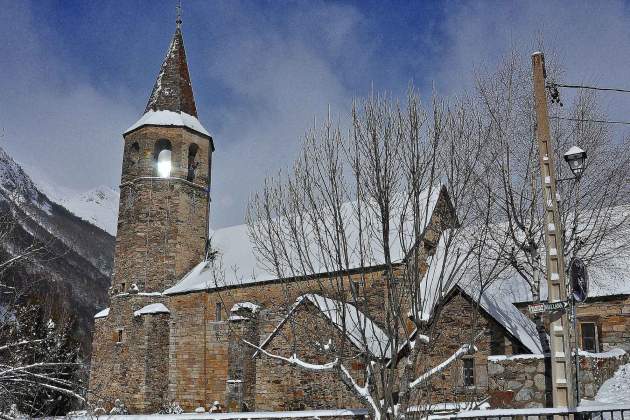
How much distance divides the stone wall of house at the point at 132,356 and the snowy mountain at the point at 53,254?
384 centimetres

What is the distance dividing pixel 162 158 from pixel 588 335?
21.0 meters

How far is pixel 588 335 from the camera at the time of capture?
66.4 ft

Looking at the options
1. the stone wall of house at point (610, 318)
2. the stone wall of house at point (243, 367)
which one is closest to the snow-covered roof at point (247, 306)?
the stone wall of house at point (243, 367)

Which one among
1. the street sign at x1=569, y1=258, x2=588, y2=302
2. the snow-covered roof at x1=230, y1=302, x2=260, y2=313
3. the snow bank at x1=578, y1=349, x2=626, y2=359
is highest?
the snow-covered roof at x1=230, y1=302, x2=260, y2=313

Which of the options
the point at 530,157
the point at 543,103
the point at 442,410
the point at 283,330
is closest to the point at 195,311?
the point at 283,330

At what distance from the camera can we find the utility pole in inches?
301

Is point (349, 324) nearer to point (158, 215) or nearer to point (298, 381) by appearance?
point (298, 381)

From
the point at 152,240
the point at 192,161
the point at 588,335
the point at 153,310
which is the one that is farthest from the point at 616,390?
the point at 192,161

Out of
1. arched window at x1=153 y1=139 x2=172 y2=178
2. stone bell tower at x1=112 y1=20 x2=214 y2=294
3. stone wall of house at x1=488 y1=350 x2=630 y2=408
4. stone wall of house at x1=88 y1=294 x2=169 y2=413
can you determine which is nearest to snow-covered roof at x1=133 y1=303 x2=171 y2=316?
stone wall of house at x1=88 y1=294 x2=169 y2=413

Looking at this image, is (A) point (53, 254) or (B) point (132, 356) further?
(B) point (132, 356)

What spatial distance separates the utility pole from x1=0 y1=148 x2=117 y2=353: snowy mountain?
25.2ft

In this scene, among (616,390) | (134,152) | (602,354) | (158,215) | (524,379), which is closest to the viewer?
(524,379)

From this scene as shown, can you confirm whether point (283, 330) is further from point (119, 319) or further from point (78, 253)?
point (78, 253)

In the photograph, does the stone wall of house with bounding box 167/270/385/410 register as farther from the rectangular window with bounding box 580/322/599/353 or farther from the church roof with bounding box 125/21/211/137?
the rectangular window with bounding box 580/322/599/353
